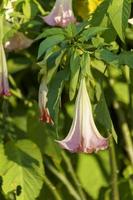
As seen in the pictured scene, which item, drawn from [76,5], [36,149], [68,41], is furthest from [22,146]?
[68,41]

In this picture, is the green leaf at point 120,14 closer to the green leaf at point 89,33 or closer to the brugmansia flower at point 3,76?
the green leaf at point 89,33

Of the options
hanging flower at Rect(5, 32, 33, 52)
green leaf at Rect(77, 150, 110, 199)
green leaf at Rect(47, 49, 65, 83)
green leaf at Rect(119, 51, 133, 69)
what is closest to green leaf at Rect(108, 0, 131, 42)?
green leaf at Rect(119, 51, 133, 69)

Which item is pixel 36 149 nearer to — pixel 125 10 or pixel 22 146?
pixel 22 146

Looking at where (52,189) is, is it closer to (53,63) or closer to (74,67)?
(53,63)

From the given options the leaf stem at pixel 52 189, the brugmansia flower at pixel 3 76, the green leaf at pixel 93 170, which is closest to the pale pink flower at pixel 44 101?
the brugmansia flower at pixel 3 76

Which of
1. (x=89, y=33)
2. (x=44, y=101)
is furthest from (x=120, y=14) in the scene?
(x=44, y=101)
